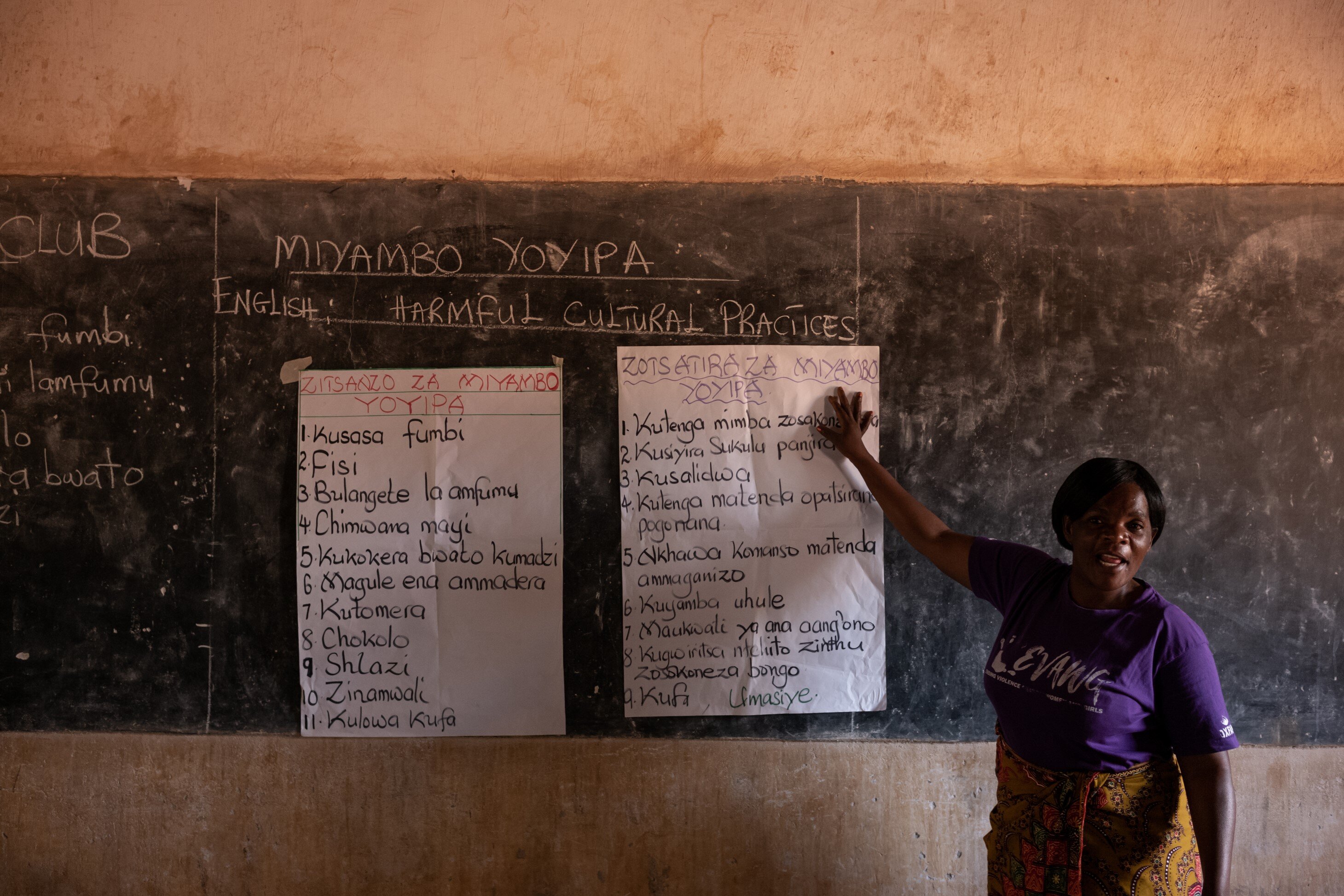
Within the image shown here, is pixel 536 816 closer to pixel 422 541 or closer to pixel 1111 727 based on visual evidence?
pixel 422 541

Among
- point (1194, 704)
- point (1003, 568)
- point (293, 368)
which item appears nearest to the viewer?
point (1194, 704)

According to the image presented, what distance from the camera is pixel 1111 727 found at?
1831 millimetres

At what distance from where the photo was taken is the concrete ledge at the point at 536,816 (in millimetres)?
2557

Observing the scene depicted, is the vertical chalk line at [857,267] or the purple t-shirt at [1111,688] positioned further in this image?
the vertical chalk line at [857,267]

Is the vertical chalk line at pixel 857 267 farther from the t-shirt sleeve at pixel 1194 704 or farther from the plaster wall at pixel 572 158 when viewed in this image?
the t-shirt sleeve at pixel 1194 704

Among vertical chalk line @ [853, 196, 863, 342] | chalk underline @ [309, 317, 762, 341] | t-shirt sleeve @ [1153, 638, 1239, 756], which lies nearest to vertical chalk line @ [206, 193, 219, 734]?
chalk underline @ [309, 317, 762, 341]

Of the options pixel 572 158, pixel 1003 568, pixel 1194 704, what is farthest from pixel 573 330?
pixel 1194 704

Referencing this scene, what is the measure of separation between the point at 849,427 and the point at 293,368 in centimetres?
194

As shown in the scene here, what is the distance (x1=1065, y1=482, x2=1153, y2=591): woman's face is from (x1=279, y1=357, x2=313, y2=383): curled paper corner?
2.50m

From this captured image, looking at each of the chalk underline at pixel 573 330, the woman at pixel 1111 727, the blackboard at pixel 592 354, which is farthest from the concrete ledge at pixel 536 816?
the chalk underline at pixel 573 330

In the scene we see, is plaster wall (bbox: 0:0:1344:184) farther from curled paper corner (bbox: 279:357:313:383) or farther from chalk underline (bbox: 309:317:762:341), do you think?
curled paper corner (bbox: 279:357:313:383)

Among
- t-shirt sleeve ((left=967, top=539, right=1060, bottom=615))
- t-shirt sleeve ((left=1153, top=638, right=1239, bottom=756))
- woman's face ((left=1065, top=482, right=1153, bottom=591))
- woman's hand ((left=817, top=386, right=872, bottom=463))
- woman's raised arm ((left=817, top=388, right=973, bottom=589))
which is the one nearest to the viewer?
t-shirt sleeve ((left=1153, top=638, right=1239, bottom=756))

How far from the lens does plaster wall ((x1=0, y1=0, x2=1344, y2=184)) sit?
2574 millimetres

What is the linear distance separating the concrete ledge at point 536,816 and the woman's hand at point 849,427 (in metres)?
1.04
